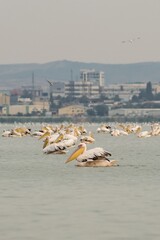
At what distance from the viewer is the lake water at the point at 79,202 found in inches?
899

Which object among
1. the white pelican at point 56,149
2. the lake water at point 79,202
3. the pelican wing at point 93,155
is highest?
the pelican wing at point 93,155

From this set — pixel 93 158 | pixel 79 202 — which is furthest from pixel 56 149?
pixel 79 202

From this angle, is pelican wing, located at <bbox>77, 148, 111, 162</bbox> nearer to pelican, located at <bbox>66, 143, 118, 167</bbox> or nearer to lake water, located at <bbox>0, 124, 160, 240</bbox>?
pelican, located at <bbox>66, 143, 118, 167</bbox>

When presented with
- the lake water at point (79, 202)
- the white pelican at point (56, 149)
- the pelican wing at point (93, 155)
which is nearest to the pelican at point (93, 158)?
the pelican wing at point (93, 155)

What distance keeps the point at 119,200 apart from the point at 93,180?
634 centimetres

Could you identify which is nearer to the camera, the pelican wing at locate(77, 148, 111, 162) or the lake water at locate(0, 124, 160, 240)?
the lake water at locate(0, 124, 160, 240)

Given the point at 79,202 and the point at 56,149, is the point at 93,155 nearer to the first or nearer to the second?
the point at 79,202

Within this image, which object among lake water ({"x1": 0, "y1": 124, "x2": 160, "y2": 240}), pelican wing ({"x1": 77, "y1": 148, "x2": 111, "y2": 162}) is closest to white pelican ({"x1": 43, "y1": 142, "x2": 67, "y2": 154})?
lake water ({"x1": 0, "y1": 124, "x2": 160, "y2": 240})

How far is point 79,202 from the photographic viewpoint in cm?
2770

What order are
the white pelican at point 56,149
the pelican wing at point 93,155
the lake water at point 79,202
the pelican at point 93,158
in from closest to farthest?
1. the lake water at point 79,202
2. the pelican wing at point 93,155
3. the pelican at point 93,158
4. the white pelican at point 56,149

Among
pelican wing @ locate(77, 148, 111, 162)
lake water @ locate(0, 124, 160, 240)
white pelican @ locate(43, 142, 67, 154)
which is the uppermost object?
pelican wing @ locate(77, 148, 111, 162)

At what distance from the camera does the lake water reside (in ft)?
74.9

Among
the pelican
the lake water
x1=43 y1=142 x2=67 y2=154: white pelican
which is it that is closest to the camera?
the lake water

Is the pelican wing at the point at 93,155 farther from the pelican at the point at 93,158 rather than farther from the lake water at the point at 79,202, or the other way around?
the lake water at the point at 79,202
